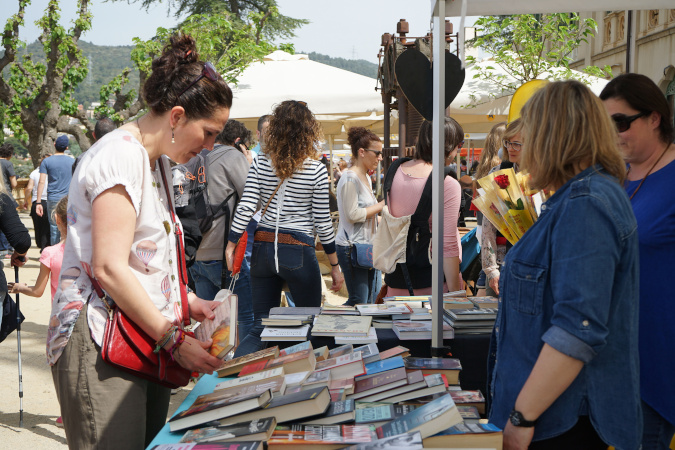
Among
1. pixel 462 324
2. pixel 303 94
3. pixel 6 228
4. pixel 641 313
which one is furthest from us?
pixel 303 94

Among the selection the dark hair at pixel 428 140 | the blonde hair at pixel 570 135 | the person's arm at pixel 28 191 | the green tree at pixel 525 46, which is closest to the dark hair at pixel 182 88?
the blonde hair at pixel 570 135

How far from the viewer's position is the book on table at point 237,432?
5.20 feet

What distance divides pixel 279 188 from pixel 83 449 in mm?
2298

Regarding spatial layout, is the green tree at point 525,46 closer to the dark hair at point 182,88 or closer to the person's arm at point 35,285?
the person's arm at point 35,285

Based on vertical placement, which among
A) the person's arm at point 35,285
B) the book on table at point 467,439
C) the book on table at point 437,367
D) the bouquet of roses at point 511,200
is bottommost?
the person's arm at point 35,285

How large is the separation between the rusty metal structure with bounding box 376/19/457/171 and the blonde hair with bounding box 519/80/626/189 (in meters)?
3.18

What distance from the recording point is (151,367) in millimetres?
1785

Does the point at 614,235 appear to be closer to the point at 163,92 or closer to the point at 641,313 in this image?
the point at 641,313

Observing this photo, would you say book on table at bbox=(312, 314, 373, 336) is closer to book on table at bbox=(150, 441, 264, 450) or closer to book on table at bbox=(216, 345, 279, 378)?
book on table at bbox=(216, 345, 279, 378)

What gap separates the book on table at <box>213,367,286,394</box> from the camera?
1840mm

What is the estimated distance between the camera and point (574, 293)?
1503 millimetres

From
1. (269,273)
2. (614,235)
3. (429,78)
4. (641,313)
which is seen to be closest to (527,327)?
(614,235)

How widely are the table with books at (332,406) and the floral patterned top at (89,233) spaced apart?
0.35 metres

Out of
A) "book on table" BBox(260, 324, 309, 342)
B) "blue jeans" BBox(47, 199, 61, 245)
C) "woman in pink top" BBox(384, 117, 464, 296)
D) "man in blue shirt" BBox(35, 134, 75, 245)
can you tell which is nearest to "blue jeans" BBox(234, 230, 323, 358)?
"woman in pink top" BBox(384, 117, 464, 296)
